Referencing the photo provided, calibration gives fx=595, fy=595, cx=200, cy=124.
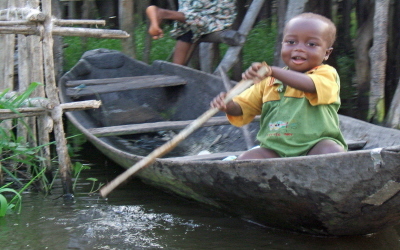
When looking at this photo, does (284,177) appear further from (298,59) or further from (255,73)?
(298,59)

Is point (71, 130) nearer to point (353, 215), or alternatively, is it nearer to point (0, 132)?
point (0, 132)

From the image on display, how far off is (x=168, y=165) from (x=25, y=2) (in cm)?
160

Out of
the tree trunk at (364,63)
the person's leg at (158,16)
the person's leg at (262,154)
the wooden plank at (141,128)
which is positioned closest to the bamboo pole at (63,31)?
the wooden plank at (141,128)

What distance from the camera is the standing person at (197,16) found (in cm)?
516

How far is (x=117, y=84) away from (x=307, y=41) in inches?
99.1

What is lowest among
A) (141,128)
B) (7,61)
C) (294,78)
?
(141,128)

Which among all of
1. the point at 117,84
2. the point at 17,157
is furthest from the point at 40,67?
the point at 117,84

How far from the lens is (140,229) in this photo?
9.97ft

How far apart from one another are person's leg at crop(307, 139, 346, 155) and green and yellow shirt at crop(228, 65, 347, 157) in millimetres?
23

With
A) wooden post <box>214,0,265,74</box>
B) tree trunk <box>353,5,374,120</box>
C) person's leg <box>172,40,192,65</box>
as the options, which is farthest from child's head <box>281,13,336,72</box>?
person's leg <box>172,40,192,65</box>

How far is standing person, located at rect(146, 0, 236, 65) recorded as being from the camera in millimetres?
5160

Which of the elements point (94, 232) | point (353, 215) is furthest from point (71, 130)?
point (353, 215)

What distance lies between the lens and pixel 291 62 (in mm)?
2729

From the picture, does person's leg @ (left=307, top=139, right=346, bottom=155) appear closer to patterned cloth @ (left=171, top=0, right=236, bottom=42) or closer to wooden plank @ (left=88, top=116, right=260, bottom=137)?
wooden plank @ (left=88, top=116, right=260, bottom=137)
